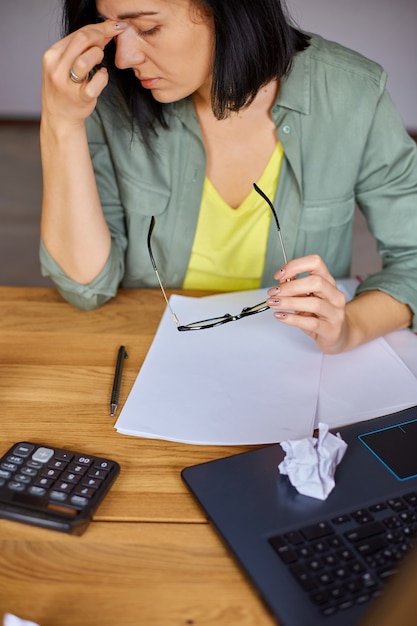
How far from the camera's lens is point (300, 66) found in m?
1.32

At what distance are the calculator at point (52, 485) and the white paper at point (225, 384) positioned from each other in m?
0.10

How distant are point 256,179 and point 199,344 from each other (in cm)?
42

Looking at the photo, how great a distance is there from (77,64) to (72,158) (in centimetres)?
15

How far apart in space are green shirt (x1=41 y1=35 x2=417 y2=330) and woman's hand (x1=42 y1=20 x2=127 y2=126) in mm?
229

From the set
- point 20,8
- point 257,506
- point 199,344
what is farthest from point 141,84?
point 20,8

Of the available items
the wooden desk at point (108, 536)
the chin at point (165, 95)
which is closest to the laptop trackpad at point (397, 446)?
the wooden desk at point (108, 536)

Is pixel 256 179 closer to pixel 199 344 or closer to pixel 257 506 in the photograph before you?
pixel 199 344

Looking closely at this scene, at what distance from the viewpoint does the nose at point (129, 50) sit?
44.4 inches

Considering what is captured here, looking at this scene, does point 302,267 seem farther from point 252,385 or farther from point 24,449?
point 24,449

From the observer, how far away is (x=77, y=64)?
3.62 feet

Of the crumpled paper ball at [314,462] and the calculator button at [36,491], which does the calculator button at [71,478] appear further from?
the crumpled paper ball at [314,462]

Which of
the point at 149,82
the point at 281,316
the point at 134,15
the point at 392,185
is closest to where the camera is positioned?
the point at 281,316

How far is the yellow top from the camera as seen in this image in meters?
1.38

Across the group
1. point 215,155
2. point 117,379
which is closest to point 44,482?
point 117,379
